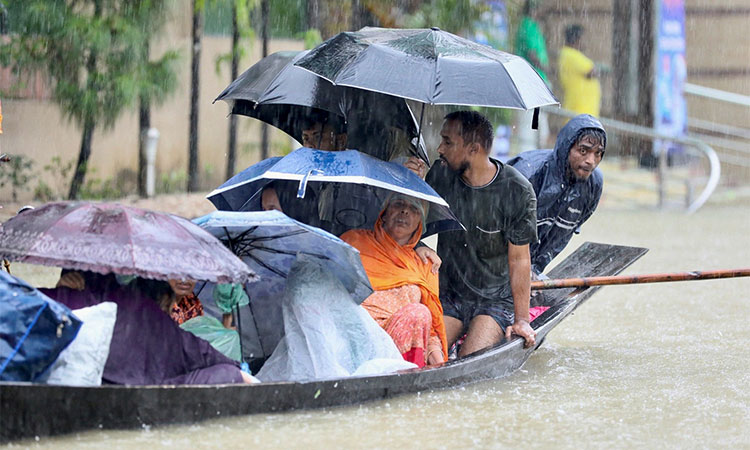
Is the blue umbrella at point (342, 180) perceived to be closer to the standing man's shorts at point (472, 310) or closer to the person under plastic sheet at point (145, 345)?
the standing man's shorts at point (472, 310)

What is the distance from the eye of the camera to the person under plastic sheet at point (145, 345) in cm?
471

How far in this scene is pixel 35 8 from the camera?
1106 centimetres

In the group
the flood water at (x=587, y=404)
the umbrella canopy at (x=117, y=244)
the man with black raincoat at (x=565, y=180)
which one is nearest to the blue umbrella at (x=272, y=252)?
the umbrella canopy at (x=117, y=244)

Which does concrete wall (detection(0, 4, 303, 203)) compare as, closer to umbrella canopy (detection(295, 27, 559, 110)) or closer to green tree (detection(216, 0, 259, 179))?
green tree (detection(216, 0, 259, 179))

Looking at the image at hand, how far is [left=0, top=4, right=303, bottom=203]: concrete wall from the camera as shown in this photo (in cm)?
1195

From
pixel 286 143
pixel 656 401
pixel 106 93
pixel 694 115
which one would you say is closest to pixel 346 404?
pixel 656 401

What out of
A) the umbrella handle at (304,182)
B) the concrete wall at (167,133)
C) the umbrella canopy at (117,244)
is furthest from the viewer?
the concrete wall at (167,133)

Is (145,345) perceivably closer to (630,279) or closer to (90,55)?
(630,279)

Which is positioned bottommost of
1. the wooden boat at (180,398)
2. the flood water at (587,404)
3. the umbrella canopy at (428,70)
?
the flood water at (587,404)

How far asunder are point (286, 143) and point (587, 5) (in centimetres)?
705

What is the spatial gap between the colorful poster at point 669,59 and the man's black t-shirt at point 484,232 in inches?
426

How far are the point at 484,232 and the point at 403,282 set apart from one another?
65cm

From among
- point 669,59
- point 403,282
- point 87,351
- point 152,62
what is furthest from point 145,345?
point 669,59

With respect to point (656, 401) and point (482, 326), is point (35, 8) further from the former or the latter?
point (656, 401)
